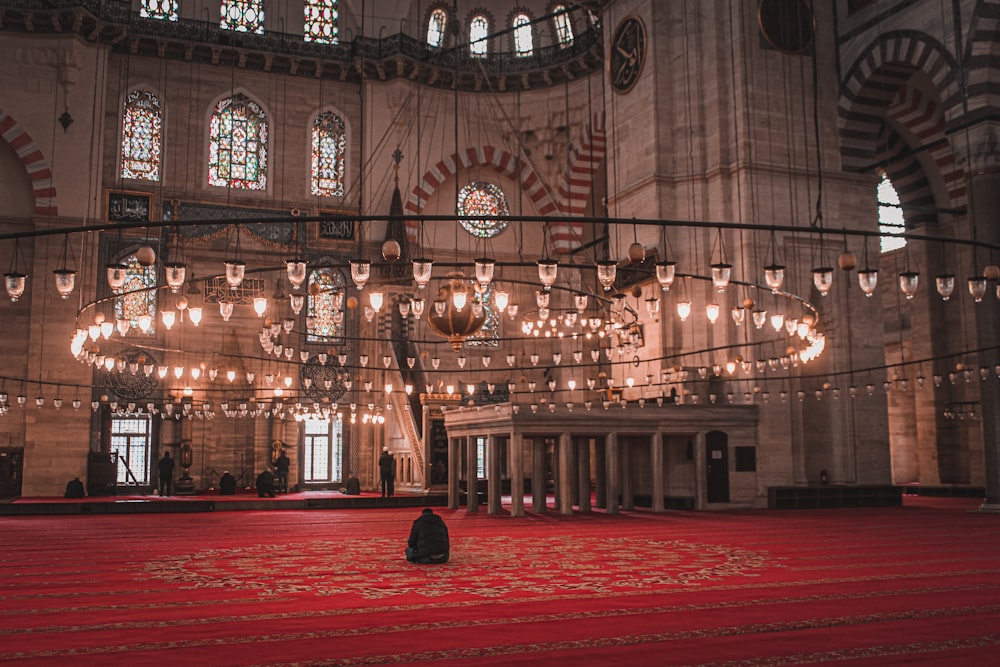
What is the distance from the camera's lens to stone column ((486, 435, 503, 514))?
37.3 feet

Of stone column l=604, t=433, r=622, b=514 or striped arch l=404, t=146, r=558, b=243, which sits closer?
stone column l=604, t=433, r=622, b=514

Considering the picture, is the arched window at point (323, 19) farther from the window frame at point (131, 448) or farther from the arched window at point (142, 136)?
the window frame at point (131, 448)

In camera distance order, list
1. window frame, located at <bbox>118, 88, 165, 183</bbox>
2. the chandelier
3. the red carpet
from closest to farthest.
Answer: the red carpet < the chandelier < window frame, located at <bbox>118, 88, 165, 183</bbox>

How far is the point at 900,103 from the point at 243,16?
1212 centimetres

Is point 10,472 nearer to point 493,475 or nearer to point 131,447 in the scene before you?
point 131,447

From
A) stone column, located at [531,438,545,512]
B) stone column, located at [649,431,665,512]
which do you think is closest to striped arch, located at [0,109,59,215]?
stone column, located at [531,438,545,512]

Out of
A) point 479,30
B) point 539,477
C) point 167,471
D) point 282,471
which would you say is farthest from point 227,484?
point 479,30

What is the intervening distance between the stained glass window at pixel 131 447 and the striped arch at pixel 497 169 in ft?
21.0

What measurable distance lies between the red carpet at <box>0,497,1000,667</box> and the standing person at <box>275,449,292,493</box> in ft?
25.6

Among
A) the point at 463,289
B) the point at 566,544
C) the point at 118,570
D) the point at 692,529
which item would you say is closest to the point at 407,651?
the point at 118,570

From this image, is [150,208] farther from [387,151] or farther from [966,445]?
[966,445]

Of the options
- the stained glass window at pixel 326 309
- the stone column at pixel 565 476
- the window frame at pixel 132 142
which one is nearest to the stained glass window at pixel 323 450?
the stained glass window at pixel 326 309

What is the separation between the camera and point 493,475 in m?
11.4

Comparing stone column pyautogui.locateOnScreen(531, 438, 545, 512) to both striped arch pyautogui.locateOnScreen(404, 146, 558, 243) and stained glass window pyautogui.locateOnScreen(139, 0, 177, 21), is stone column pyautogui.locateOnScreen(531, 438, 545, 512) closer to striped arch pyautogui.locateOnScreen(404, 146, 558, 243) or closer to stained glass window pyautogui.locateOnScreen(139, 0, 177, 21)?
striped arch pyautogui.locateOnScreen(404, 146, 558, 243)
